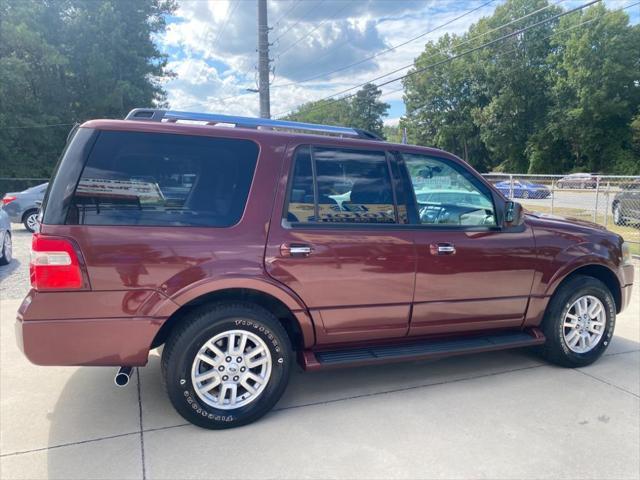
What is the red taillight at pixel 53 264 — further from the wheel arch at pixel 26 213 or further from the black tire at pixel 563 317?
the wheel arch at pixel 26 213

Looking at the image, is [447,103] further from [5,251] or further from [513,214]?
[513,214]

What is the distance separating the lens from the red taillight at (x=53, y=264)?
2.64 meters

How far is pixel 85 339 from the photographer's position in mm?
2752

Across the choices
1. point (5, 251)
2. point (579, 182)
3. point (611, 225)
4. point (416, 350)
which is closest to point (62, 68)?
point (5, 251)

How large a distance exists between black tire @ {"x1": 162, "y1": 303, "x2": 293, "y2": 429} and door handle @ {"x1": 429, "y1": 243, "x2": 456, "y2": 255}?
1284 mm

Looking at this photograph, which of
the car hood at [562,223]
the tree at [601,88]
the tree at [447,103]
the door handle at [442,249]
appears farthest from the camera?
the tree at [447,103]

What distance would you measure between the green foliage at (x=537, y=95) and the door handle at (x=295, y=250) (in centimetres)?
3786

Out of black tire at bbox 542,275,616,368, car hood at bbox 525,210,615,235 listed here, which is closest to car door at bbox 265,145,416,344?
car hood at bbox 525,210,615,235

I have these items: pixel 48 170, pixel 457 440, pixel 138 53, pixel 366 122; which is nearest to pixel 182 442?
pixel 457 440

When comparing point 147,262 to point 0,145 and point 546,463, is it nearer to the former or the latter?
point 546,463

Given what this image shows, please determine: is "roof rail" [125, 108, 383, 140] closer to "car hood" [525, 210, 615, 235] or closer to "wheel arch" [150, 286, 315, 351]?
"wheel arch" [150, 286, 315, 351]

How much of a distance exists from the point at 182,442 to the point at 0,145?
31.1 m

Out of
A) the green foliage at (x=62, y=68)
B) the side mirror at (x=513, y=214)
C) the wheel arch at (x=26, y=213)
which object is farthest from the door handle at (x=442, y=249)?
the green foliage at (x=62, y=68)

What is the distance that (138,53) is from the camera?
32688 millimetres
